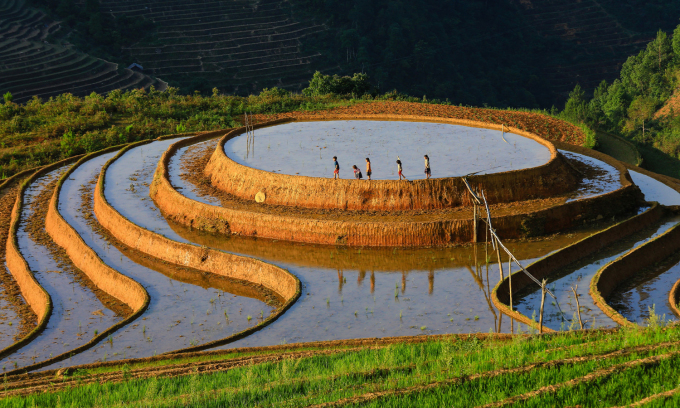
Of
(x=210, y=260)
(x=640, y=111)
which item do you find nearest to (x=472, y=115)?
(x=210, y=260)

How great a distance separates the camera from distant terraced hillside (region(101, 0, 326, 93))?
58.7 meters

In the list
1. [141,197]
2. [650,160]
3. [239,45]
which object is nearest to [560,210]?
[141,197]

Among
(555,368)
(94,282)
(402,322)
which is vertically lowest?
(94,282)

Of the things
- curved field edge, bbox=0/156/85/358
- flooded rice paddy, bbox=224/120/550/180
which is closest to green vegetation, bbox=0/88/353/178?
flooded rice paddy, bbox=224/120/550/180

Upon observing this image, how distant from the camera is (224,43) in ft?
203

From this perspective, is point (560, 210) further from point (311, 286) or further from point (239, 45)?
point (239, 45)

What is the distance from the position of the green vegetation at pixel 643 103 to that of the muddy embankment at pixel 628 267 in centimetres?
3098

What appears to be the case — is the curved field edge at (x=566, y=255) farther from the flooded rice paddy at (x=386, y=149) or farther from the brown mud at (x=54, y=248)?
the brown mud at (x=54, y=248)

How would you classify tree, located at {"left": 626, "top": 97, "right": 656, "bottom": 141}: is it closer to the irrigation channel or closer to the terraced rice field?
the terraced rice field

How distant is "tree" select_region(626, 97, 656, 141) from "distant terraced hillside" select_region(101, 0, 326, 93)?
2743 centimetres

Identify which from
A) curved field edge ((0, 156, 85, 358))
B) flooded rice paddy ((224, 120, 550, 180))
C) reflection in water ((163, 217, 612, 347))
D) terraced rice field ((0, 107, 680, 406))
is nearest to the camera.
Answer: terraced rice field ((0, 107, 680, 406))

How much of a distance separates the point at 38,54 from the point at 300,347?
47971 mm

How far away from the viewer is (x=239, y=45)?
62.1m

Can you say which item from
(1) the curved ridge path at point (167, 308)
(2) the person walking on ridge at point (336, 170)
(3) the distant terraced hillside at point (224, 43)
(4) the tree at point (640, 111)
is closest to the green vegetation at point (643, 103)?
(4) the tree at point (640, 111)
